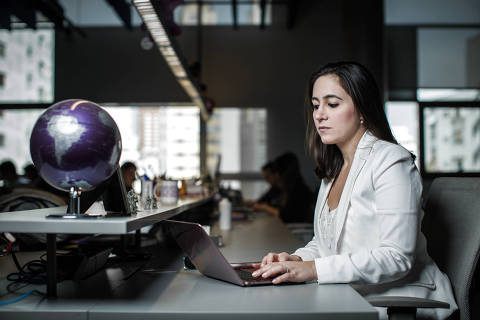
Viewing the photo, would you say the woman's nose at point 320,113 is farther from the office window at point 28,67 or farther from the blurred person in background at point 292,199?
the office window at point 28,67

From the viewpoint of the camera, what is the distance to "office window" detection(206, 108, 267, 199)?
293 inches

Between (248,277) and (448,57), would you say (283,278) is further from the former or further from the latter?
(448,57)

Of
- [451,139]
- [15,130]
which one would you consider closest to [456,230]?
[451,139]

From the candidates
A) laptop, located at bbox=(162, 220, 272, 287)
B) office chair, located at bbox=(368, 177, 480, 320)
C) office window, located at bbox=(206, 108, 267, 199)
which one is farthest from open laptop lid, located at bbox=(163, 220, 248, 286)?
office window, located at bbox=(206, 108, 267, 199)

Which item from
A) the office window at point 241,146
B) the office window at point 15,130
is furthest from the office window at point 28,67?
the office window at point 241,146

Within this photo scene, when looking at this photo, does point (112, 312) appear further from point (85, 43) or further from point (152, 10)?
point (85, 43)

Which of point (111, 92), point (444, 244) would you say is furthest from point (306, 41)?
point (444, 244)

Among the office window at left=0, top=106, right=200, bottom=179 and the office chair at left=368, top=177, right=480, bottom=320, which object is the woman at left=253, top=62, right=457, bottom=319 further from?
the office window at left=0, top=106, right=200, bottom=179

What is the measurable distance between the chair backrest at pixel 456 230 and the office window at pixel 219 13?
6069 mm

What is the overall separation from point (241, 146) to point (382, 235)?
6.19 m

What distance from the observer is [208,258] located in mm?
1295

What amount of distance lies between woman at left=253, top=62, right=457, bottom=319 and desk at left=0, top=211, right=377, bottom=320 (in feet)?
0.25

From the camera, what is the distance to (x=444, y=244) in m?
1.61

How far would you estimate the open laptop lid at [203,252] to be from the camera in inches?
48.1
